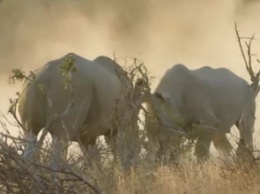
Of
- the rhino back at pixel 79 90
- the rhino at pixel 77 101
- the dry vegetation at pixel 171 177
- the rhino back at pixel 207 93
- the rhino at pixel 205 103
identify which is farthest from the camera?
the rhino back at pixel 207 93

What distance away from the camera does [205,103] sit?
588 inches

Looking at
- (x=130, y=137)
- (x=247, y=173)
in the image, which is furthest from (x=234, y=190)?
(x=130, y=137)

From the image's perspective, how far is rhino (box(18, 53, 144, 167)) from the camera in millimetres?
12039

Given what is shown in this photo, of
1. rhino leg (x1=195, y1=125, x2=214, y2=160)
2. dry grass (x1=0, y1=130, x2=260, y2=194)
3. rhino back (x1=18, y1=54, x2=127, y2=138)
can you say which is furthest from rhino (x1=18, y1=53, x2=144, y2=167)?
dry grass (x1=0, y1=130, x2=260, y2=194)

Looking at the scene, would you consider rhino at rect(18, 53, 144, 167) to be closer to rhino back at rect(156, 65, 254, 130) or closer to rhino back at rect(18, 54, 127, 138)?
rhino back at rect(18, 54, 127, 138)

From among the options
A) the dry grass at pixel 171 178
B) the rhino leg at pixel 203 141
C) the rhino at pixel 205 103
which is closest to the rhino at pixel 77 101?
the rhino at pixel 205 103

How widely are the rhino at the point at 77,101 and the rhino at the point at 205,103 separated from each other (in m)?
0.61

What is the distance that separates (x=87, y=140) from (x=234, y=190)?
215 inches

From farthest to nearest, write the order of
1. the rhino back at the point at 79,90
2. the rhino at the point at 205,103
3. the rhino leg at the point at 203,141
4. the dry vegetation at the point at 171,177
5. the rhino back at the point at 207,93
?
1. the rhino back at the point at 207,93
2. the rhino at the point at 205,103
3. the rhino leg at the point at 203,141
4. the rhino back at the point at 79,90
5. the dry vegetation at the point at 171,177

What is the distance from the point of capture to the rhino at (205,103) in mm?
13547

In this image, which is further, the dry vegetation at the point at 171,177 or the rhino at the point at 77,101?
the rhino at the point at 77,101

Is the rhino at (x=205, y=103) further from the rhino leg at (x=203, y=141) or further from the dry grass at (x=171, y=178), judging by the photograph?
the dry grass at (x=171, y=178)

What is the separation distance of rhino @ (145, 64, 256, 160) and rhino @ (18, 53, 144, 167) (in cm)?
61

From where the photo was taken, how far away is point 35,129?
1213cm
